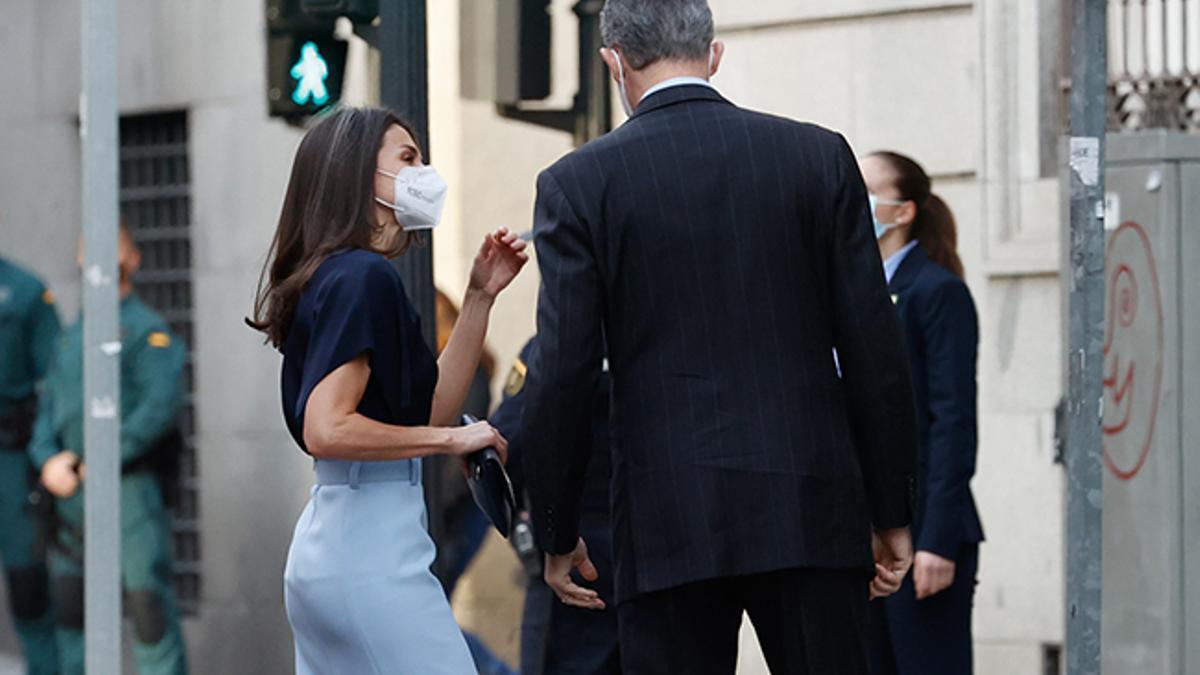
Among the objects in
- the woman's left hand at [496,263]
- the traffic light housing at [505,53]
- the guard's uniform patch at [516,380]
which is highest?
the traffic light housing at [505,53]

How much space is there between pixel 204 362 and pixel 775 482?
27.1 feet

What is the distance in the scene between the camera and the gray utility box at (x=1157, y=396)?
681cm

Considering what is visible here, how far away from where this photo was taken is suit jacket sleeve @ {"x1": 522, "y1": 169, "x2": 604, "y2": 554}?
4516mm

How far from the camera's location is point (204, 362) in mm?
12430

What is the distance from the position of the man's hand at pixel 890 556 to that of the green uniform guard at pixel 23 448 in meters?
6.09

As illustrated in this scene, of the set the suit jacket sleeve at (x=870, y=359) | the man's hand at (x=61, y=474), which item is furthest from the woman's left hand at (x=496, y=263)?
the man's hand at (x=61, y=474)

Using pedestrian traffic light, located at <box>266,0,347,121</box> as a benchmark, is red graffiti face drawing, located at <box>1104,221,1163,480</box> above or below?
below

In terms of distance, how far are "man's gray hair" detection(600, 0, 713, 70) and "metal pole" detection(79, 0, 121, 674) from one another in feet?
7.01

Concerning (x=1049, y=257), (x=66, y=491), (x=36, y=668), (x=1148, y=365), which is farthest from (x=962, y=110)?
(x=36, y=668)

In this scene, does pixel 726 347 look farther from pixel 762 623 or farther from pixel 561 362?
pixel 762 623

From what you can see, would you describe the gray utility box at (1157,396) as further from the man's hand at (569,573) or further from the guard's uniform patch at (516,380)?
the man's hand at (569,573)

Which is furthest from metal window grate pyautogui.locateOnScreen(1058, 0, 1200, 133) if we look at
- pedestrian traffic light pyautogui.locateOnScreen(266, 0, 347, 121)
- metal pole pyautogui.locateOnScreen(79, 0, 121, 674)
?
metal pole pyautogui.locateOnScreen(79, 0, 121, 674)

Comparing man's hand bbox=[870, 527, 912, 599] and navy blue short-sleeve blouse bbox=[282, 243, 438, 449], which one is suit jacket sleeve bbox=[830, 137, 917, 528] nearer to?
man's hand bbox=[870, 527, 912, 599]

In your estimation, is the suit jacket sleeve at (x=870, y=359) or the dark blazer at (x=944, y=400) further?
the dark blazer at (x=944, y=400)
